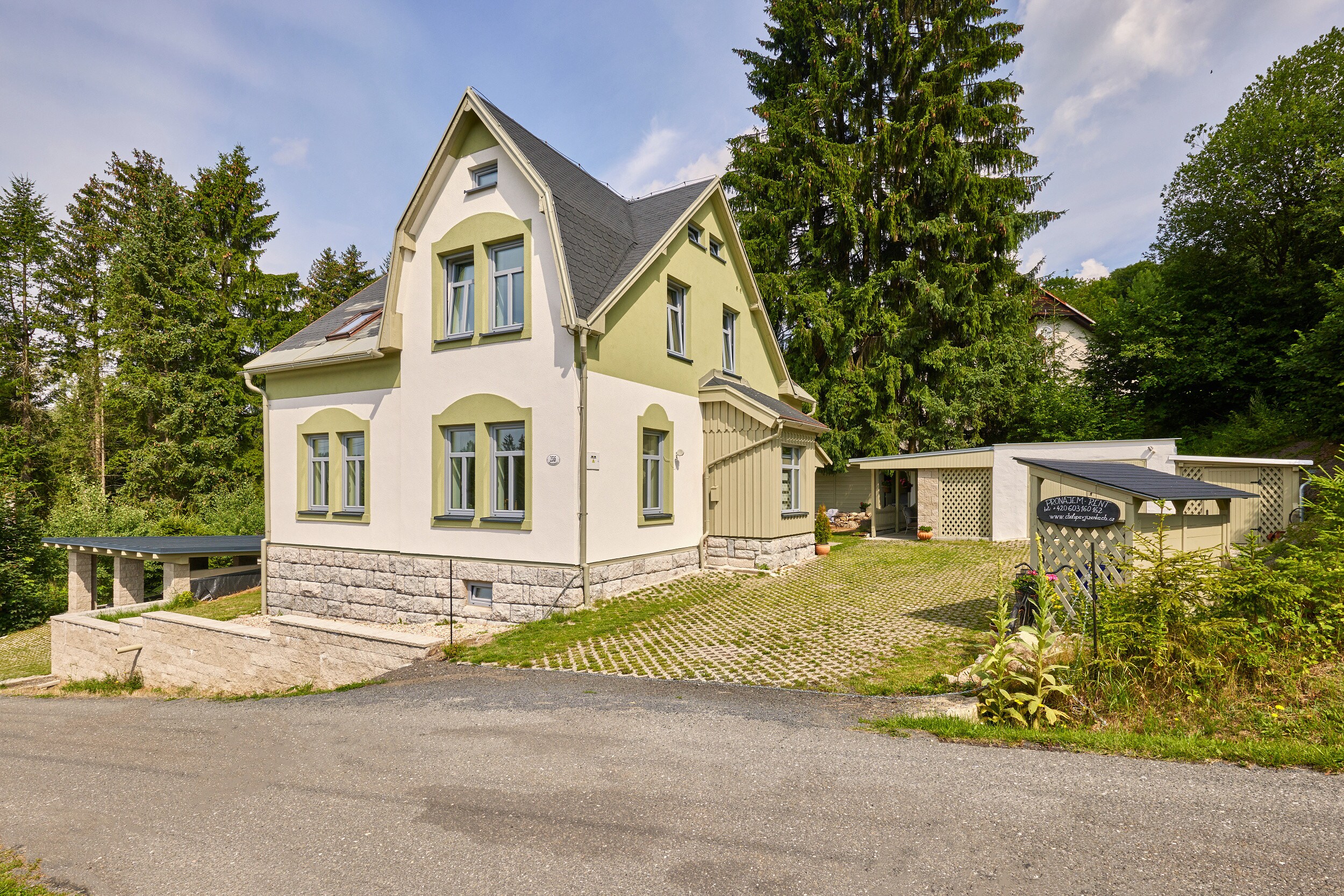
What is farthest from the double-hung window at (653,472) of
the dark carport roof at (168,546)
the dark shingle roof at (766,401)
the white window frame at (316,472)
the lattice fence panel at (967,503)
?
the dark carport roof at (168,546)

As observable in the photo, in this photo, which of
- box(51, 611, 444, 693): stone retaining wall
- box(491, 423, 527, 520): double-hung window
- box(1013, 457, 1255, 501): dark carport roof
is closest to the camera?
box(1013, 457, 1255, 501): dark carport roof

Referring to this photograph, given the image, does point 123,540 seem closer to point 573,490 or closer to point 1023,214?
point 573,490

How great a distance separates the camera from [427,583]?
41.3ft

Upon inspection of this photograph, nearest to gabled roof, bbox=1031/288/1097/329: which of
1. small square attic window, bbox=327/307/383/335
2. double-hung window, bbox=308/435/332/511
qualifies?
small square attic window, bbox=327/307/383/335

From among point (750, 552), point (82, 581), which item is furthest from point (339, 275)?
point (750, 552)

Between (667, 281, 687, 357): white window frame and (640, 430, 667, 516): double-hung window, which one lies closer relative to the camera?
(640, 430, 667, 516): double-hung window

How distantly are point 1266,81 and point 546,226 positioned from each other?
31.9 m

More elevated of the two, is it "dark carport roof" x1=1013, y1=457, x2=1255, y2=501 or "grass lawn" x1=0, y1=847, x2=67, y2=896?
"dark carport roof" x1=1013, y1=457, x2=1255, y2=501

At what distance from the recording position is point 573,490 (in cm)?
1112

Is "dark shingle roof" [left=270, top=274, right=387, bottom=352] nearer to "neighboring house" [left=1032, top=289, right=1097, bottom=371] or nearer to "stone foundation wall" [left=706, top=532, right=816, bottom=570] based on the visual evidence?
"stone foundation wall" [left=706, top=532, right=816, bottom=570]

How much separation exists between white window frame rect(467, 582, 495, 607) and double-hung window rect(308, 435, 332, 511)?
5.05m

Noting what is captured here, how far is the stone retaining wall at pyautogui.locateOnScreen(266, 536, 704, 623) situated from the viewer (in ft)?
37.1

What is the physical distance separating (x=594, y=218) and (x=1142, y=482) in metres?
10.3

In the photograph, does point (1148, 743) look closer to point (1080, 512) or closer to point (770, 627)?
point (1080, 512)
